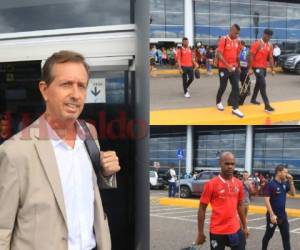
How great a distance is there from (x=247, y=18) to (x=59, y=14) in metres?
2.44

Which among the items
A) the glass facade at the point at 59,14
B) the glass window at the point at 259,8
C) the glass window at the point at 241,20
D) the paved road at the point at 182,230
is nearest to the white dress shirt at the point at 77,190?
the glass facade at the point at 59,14

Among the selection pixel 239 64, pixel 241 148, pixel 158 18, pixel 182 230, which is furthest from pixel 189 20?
pixel 241 148

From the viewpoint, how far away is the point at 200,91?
4629 millimetres

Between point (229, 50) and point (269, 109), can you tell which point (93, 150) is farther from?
point (229, 50)

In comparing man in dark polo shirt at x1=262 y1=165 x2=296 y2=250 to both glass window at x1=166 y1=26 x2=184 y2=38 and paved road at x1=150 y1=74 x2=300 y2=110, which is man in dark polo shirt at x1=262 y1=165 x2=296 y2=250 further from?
glass window at x1=166 y1=26 x2=184 y2=38

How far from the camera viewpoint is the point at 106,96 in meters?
2.52

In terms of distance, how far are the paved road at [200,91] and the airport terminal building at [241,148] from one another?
0.77 meters

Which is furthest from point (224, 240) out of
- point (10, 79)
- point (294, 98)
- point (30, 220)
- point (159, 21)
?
point (30, 220)

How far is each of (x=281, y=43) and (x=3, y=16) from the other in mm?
3433

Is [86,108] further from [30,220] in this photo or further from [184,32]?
[184,32]

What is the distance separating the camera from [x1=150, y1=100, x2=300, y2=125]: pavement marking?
3976 millimetres

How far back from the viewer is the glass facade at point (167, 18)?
312cm
